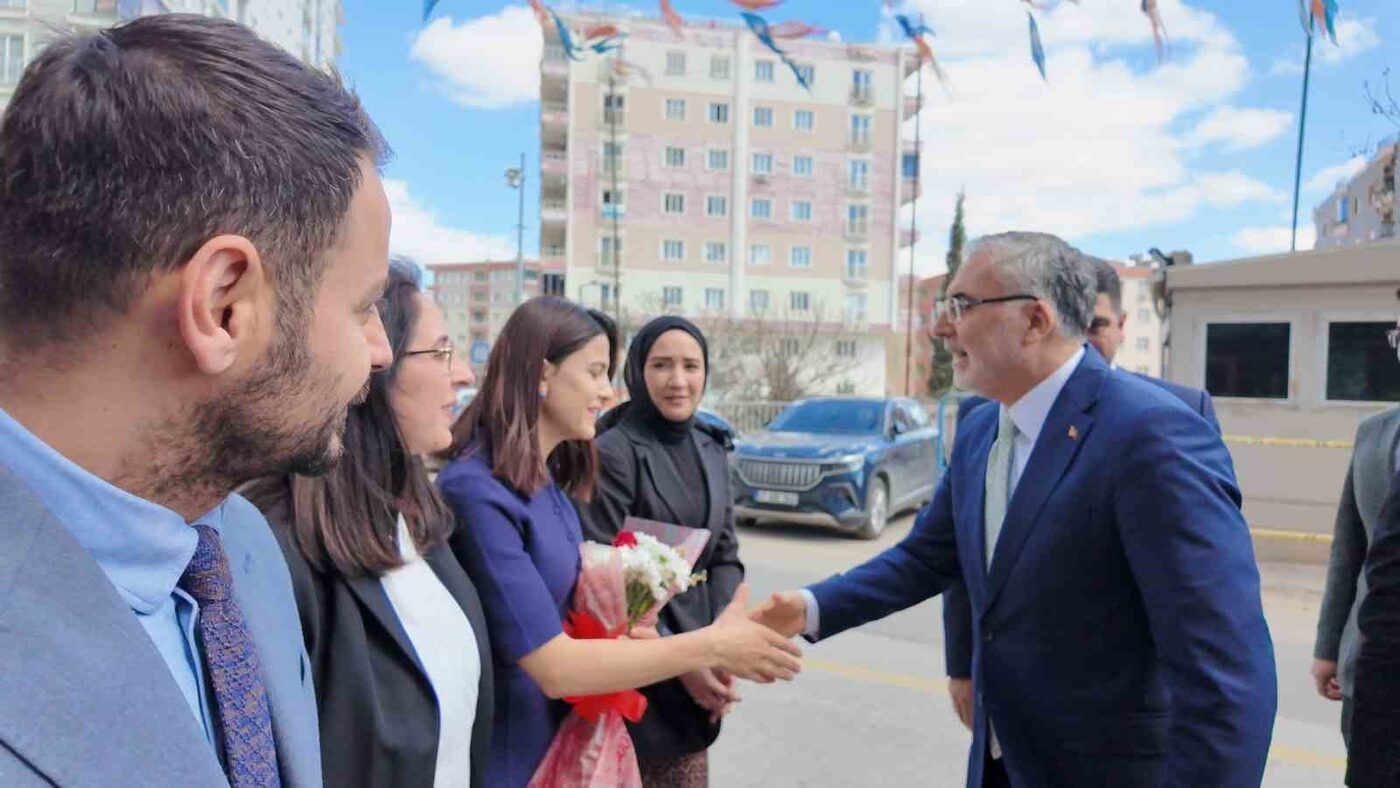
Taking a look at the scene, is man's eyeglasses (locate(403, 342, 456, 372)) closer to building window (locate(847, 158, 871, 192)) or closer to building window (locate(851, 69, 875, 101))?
building window (locate(847, 158, 871, 192))

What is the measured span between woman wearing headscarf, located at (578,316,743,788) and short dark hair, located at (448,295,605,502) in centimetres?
62

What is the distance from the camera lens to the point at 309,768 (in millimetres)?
1019

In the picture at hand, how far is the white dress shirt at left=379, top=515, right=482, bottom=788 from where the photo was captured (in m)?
1.77

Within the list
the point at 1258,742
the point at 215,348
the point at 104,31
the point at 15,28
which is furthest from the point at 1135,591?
the point at 15,28

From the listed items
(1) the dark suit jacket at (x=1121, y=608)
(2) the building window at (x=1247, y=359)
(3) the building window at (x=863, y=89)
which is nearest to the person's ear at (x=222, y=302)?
(1) the dark suit jacket at (x=1121, y=608)

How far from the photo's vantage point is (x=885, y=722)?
15.9 feet

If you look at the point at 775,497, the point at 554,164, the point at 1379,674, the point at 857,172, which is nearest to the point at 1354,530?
the point at 1379,674

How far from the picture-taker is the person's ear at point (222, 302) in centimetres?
77

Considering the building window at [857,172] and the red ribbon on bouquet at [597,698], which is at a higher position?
the building window at [857,172]

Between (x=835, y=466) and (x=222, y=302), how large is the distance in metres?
9.77

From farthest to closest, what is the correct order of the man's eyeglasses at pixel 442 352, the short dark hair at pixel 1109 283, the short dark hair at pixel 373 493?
1. the short dark hair at pixel 1109 283
2. the man's eyeglasses at pixel 442 352
3. the short dark hair at pixel 373 493

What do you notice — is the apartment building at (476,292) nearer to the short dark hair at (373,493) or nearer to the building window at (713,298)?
the building window at (713,298)

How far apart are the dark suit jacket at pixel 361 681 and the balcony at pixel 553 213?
5240 cm

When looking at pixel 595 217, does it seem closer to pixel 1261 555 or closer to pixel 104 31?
pixel 1261 555
